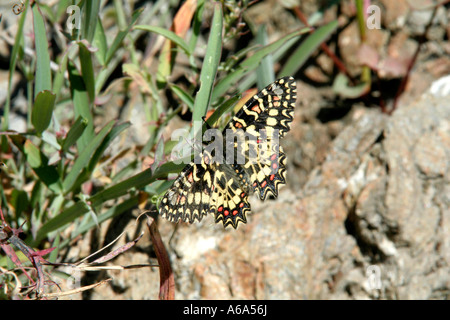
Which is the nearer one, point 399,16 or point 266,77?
point 266,77

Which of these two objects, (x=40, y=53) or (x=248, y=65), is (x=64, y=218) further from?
(x=248, y=65)

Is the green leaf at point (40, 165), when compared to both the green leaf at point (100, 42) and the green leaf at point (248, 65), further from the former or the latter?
the green leaf at point (248, 65)

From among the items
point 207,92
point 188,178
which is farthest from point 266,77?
point 188,178

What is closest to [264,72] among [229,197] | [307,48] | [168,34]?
[307,48]

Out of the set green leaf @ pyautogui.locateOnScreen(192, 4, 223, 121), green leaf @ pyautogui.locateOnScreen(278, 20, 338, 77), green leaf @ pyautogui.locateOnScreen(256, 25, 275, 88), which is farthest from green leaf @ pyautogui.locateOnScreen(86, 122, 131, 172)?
green leaf @ pyautogui.locateOnScreen(278, 20, 338, 77)

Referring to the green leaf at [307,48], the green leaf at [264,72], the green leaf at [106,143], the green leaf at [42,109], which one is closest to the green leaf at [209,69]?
the green leaf at [106,143]
